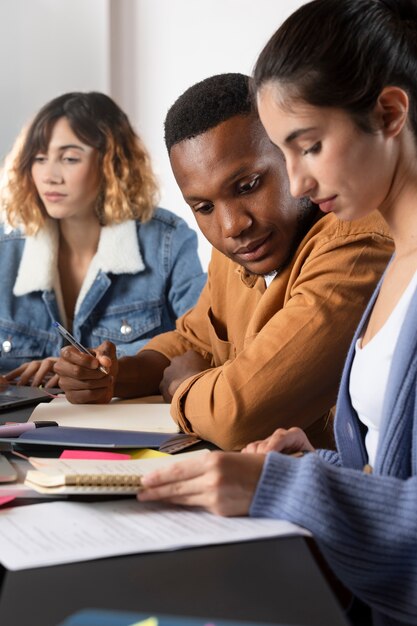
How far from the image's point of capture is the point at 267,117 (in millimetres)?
1213

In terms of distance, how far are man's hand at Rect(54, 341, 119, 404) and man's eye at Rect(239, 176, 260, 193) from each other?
45 centimetres

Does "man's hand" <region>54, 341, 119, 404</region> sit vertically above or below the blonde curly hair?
below

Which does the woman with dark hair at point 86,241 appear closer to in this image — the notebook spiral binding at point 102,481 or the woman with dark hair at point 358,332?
the woman with dark hair at point 358,332

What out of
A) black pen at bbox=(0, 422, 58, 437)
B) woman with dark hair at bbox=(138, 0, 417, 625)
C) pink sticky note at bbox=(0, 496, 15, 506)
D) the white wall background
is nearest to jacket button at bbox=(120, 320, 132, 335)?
the white wall background

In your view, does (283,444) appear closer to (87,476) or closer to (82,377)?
(87,476)

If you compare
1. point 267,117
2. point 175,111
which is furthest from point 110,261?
point 267,117

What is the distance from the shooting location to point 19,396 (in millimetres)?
1751

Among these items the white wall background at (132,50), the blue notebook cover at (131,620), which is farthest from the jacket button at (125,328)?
the blue notebook cover at (131,620)

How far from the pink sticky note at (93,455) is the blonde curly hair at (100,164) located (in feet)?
6.09

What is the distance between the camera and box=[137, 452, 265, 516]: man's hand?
3.04 feet

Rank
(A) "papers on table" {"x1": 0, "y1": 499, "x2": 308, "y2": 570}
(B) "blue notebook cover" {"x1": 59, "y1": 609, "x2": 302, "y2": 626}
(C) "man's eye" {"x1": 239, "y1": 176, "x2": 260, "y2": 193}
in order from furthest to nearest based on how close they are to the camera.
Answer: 1. (C) "man's eye" {"x1": 239, "y1": 176, "x2": 260, "y2": 193}
2. (A) "papers on table" {"x1": 0, "y1": 499, "x2": 308, "y2": 570}
3. (B) "blue notebook cover" {"x1": 59, "y1": 609, "x2": 302, "y2": 626}

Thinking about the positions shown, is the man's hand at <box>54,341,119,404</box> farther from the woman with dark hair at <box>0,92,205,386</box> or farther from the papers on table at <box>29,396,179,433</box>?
the woman with dark hair at <box>0,92,205,386</box>

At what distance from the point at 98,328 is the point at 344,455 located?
1662 millimetres

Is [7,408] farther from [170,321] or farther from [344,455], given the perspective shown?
[170,321]
